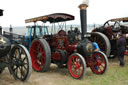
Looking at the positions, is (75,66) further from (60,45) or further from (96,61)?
(60,45)

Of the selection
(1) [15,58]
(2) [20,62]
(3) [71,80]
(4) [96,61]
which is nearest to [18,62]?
(2) [20,62]

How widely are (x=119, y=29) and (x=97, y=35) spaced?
150 centimetres

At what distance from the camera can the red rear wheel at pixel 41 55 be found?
4.85 meters

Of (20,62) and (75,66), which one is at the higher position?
(20,62)

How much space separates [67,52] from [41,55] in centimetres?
83

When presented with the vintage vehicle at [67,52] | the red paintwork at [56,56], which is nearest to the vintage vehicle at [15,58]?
the vintage vehicle at [67,52]

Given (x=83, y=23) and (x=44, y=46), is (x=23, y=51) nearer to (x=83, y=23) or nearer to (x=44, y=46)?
(x=44, y=46)

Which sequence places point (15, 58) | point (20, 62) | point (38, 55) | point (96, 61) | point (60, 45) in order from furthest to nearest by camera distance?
point (38, 55) → point (60, 45) → point (96, 61) → point (15, 58) → point (20, 62)

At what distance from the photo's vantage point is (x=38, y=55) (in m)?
5.28

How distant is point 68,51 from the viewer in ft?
16.3

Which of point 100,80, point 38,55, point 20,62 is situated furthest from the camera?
point 38,55

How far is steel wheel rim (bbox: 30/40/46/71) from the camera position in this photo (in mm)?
5145

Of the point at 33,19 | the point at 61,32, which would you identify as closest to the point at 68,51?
the point at 61,32

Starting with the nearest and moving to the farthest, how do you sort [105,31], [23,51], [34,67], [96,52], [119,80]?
[23,51]
[119,80]
[96,52]
[34,67]
[105,31]
